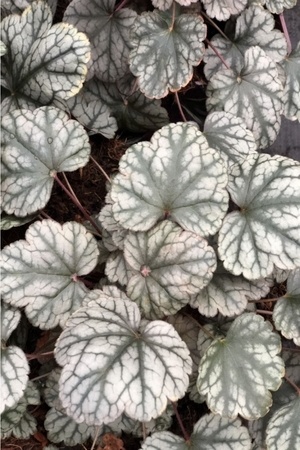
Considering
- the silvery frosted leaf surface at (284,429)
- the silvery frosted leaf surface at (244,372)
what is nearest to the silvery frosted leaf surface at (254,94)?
the silvery frosted leaf surface at (244,372)

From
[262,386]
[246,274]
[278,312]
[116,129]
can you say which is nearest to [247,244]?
[246,274]

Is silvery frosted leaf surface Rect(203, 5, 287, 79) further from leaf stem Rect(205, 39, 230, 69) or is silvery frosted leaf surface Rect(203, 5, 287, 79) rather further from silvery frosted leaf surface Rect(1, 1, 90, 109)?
silvery frosted leaf surface Rect(1, 1, 90, 109)

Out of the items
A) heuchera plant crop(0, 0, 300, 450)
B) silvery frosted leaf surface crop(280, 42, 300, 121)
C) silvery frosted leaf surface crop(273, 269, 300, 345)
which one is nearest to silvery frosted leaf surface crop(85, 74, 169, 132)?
heuchera plant crop(0, 0, 300, 450)

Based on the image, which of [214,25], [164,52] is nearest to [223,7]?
[214,25]

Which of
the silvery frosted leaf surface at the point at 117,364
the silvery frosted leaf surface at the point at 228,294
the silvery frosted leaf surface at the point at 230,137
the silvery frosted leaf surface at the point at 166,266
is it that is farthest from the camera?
the silvery frosted leaf surface at the point at 230,137

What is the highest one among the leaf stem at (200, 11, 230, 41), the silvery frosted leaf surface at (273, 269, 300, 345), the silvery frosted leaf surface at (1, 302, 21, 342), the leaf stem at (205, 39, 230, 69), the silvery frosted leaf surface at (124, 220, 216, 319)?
the leaf stem at (200, 11, 230, 41)

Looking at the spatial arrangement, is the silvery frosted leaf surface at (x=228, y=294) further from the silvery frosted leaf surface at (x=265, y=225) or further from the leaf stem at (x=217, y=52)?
the leaf stem at (x=217, y=52)

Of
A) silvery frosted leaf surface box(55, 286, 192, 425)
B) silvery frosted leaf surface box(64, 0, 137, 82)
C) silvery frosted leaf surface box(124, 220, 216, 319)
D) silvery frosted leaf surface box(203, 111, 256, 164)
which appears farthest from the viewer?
silvery frosted leaf surface box(64, 0, 137, 82)
